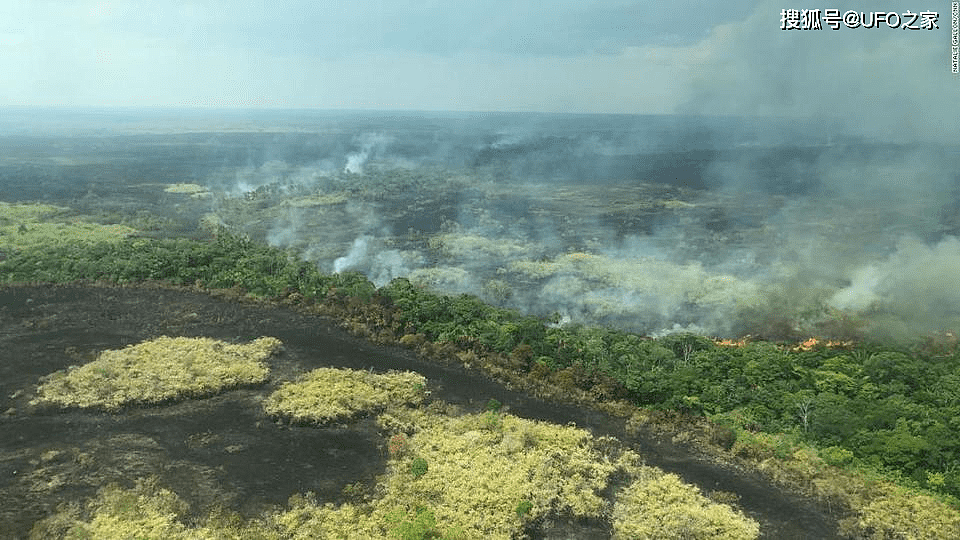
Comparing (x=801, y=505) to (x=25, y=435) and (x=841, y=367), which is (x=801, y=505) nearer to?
(x=841, y=367)

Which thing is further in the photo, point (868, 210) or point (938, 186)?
point (938, 186)

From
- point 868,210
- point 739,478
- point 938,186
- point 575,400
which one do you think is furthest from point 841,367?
point 938,186

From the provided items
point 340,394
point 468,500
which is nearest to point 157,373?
point 340,394

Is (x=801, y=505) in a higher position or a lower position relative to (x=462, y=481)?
lower

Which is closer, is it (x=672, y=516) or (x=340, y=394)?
(x=672, y=516)

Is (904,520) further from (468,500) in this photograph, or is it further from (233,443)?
(233,443)

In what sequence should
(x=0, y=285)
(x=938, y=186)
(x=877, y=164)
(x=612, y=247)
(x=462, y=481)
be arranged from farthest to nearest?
(x=877, y=164) → (x=938, y=186) → (x=612, y=247) → (x=0, y=285) → (x=462, y=481)

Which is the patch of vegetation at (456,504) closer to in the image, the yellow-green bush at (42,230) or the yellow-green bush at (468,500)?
the yellow-green bush at (468,500)
